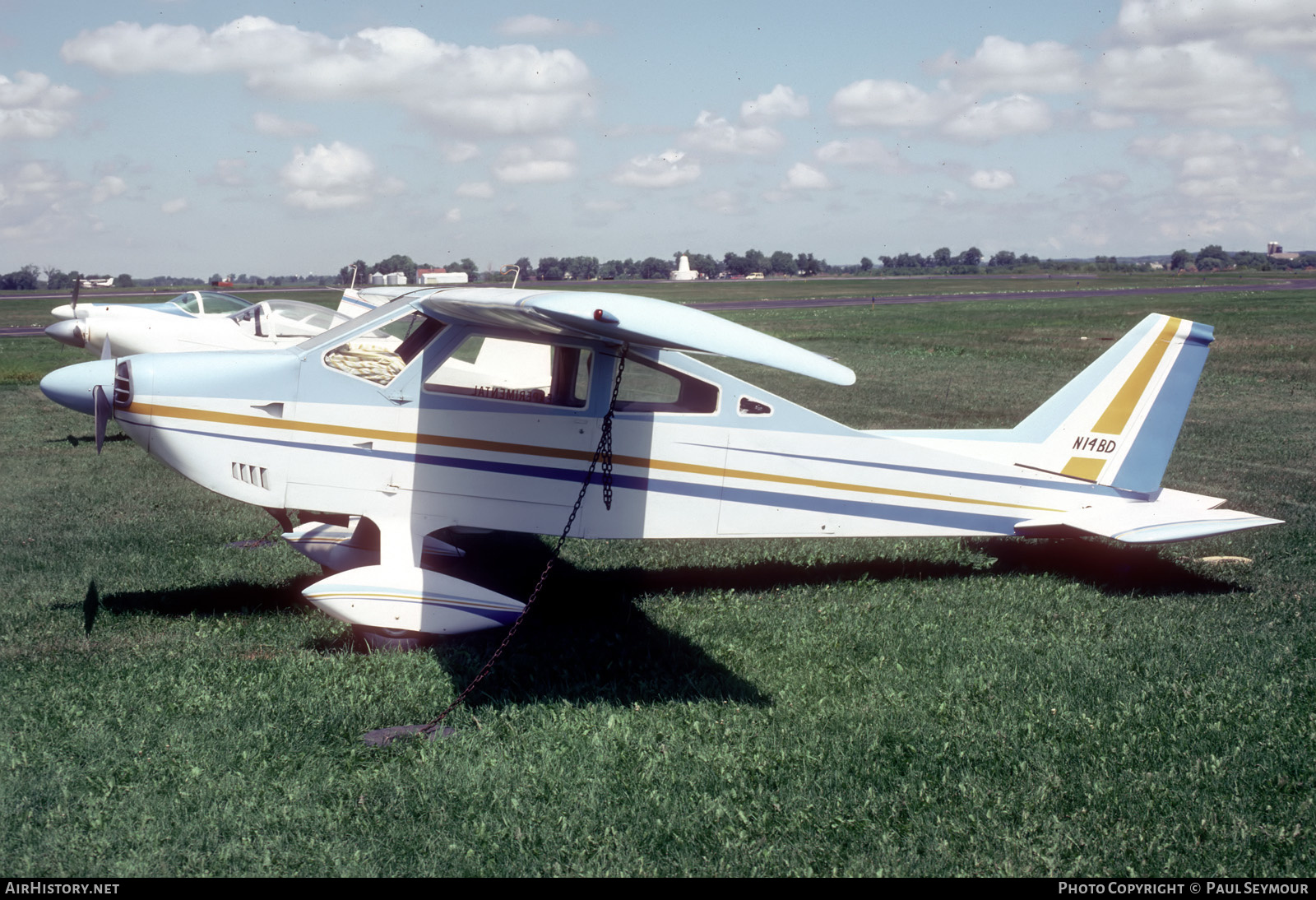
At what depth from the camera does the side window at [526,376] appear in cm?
622

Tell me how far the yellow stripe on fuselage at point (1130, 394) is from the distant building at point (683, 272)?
11515 centimetres

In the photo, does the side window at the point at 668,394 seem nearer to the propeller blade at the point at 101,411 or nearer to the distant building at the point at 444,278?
the distant building at the point at 444,278

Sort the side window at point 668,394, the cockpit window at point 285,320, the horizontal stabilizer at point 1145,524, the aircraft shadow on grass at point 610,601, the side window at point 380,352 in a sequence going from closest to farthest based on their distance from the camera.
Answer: the aircraft shadow on grass at point 610,601
the side window at point 380,352
the side window at point 668,394
the horizontal stabilizer at point 1145,524
the cockpit window at point 285,320

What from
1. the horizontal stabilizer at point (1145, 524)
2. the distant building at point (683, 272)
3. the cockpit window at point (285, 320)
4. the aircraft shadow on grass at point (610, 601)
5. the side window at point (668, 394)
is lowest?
the aircraft shadow on grass at point (610, 601)

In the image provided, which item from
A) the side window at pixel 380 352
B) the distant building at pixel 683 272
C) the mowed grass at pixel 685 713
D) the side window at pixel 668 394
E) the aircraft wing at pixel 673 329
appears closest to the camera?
the mowed grass at pixel 685 713

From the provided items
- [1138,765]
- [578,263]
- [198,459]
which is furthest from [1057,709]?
[578,263]

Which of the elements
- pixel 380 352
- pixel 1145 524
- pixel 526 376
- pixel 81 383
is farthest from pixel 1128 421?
pixel 81 383

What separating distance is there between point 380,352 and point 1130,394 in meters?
5.60

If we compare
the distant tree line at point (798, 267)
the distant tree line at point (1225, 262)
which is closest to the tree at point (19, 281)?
the distant tree line at point (798, 267)

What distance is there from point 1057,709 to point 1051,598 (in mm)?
2001

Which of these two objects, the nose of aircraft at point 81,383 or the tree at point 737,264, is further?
the tree at point 737,264

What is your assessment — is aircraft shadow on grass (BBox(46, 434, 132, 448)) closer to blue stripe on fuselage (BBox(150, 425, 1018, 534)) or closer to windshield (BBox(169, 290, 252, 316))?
windshield (BBox(169, 290, 252, 316))

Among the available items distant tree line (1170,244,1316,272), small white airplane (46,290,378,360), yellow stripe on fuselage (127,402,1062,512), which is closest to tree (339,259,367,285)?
small white airplane (46,290,378,360)

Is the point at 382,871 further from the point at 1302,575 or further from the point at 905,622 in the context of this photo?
the point at 1302,575
